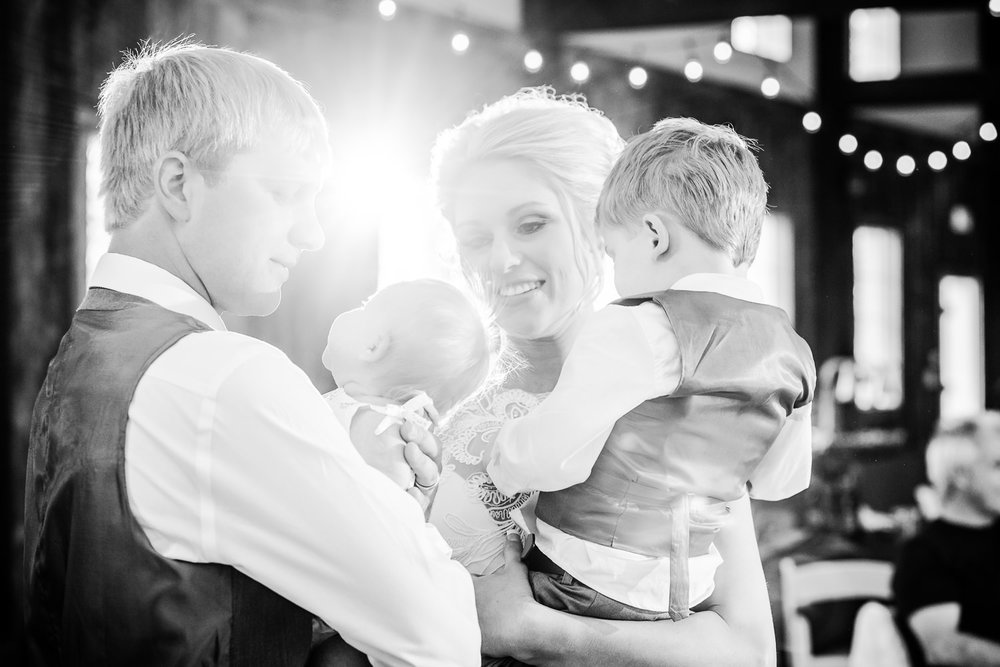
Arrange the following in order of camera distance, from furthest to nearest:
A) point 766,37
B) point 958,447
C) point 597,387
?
point 766,37 → point 958,447 → point 597,387

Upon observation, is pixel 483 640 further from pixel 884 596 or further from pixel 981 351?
pixel 981 351

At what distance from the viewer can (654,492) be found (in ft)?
3.84

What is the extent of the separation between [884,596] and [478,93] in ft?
8.60

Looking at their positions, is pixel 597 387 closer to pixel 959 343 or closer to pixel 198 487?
pixel 198 487

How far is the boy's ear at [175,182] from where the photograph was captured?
0.96m

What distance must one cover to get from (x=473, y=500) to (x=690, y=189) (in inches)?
23.7

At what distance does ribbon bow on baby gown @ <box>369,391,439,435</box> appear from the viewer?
3.86 ft

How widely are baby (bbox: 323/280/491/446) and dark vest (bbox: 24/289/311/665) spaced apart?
0.32m

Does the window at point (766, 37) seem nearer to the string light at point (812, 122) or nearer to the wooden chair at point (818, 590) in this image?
the string light at point (812, 122)

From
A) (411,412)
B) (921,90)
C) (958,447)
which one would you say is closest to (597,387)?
(411,412)

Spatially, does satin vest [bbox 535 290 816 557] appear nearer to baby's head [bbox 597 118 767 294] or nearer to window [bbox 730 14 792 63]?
baby's head [bbox 597 118 767 294]

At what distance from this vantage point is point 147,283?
0.96 meters

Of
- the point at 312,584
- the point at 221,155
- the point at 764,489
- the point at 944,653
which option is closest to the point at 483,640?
the point at 312,584

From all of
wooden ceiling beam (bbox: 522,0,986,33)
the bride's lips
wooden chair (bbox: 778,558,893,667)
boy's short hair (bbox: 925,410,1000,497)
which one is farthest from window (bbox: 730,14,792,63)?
the bride's lips
